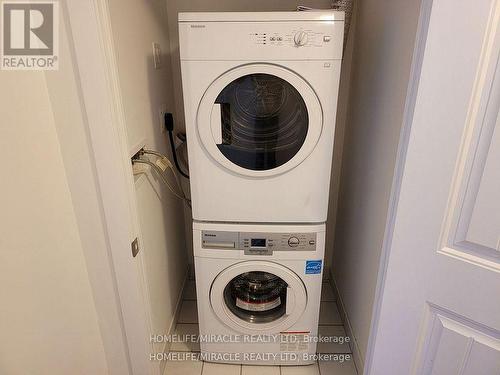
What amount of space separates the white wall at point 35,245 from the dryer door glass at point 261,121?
1.96ft

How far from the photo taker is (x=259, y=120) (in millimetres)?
1337

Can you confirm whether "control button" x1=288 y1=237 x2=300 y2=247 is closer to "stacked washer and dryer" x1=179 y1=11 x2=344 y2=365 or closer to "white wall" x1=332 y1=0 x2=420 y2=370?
"stacked washer and dryer" x1=179 y1=11 x2=344 y2=365

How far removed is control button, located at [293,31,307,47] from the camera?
1.16 m

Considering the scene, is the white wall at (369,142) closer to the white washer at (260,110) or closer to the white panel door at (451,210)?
the white washer at (260,110)

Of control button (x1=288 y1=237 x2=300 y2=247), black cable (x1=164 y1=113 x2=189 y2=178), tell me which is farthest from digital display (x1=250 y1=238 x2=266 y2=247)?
black cable (x1=164 y1=113 x2=189 y2=178)

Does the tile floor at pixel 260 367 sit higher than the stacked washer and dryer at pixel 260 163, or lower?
lower

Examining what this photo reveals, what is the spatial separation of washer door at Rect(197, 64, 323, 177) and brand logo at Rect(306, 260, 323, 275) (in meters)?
0.45

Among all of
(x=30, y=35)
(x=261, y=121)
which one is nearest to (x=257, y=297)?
(x=261, y=121)

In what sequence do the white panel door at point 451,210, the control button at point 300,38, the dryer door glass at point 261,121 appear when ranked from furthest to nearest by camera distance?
the dryer door glass at point 261,121 → the control button at point 300,38 → the white panel door at point 451,210

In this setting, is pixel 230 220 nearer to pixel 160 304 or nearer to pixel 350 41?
pixel 160 304

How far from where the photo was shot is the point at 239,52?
1.19 metres

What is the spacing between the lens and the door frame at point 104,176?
96 centimetres

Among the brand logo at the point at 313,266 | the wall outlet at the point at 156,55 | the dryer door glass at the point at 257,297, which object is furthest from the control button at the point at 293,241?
the wall outlet at the point at 156,55

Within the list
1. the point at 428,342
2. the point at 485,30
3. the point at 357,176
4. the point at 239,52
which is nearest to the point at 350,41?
the point at 357,176
